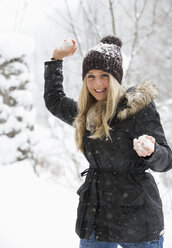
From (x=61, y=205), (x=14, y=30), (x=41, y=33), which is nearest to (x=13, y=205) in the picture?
(x=61, y=205)

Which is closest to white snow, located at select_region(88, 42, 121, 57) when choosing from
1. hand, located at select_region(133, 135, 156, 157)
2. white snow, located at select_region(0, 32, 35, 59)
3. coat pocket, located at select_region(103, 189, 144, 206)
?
hand, located at select_region(133, 135, 156, 157)

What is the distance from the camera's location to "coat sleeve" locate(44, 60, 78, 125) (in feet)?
7.03

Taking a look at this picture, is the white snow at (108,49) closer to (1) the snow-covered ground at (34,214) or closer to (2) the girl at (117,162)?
(2) the girl at (117,162)

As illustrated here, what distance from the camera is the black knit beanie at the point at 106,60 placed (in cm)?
185

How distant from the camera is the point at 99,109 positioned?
186cm

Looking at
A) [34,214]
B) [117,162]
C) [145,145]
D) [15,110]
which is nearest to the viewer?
[145,145]

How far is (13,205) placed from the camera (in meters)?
3.36

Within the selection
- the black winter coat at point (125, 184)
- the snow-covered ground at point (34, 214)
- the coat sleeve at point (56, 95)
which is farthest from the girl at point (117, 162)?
the snow-covered ground at point (34, 214)

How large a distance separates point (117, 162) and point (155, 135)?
0.98ft

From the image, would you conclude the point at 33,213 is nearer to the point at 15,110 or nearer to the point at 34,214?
the point at 34,214

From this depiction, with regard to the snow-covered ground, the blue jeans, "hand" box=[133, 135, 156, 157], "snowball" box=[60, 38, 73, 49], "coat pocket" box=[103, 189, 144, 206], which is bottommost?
the snow-covered ground

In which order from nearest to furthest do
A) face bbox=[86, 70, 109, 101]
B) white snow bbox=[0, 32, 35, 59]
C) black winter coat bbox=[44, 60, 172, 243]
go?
black winter coat bbox=[44, 60, 172, 243]
face bbox=[86, 70, 109, 101]
white snow bbox=[0, 32, 35, 59]

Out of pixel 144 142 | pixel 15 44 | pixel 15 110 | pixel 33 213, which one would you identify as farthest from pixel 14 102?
pixel 144 142

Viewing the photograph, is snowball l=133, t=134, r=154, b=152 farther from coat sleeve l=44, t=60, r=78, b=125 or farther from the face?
coat sleeve l=44, t=60, r=78, b=125
